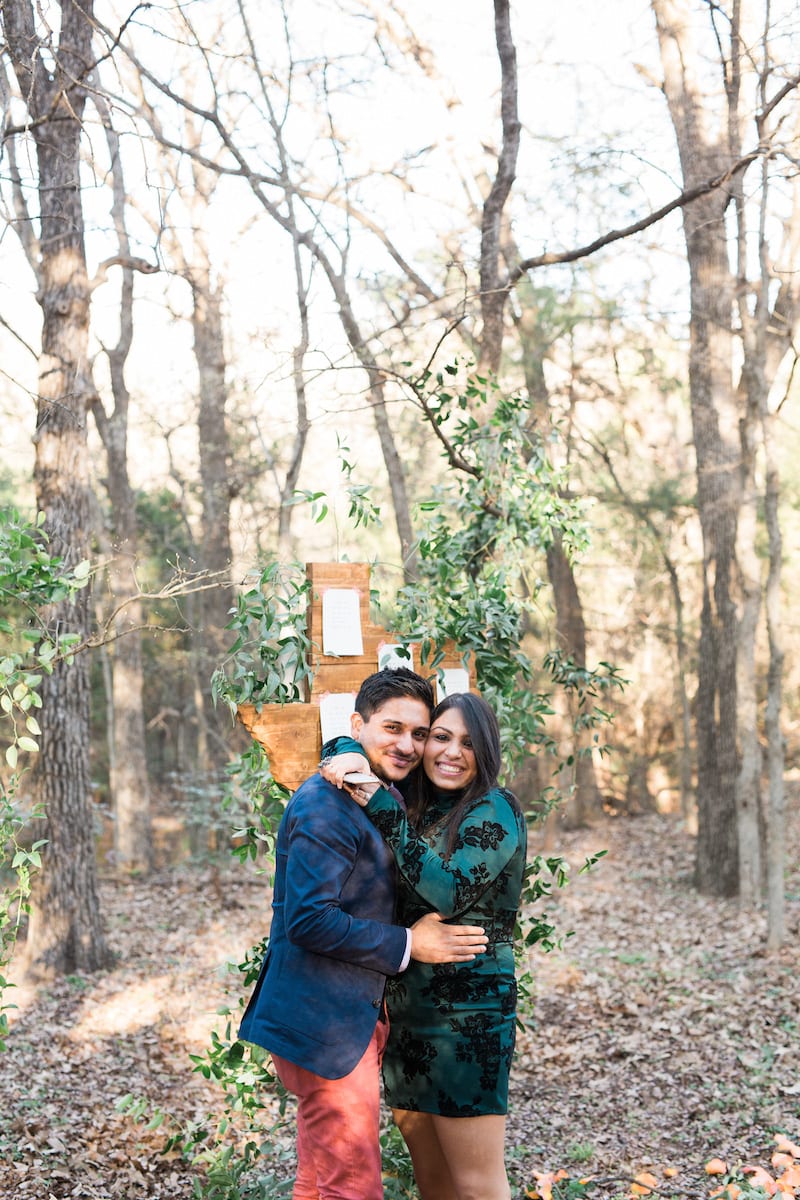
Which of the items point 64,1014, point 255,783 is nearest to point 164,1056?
point 64,1014

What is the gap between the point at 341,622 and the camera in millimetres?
3617

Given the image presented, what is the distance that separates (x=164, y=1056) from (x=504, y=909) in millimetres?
4166

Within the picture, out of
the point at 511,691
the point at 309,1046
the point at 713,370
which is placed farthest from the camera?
the point at 713,370

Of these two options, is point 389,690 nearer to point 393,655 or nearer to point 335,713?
point 335,713

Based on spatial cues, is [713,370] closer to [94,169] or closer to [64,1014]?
[94,169]

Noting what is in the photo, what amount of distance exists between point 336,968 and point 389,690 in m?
0.72

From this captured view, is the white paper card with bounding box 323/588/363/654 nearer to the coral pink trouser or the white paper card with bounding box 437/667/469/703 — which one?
the white paper card with bounding box 437/667/469/703

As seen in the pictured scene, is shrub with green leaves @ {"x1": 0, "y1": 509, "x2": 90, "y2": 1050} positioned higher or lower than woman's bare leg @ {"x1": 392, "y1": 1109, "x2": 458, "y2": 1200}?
higher

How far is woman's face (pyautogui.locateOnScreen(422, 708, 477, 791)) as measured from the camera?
2840mm

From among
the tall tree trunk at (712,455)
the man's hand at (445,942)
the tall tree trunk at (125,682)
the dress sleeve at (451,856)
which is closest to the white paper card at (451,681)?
the dress sleeve at (451,856)

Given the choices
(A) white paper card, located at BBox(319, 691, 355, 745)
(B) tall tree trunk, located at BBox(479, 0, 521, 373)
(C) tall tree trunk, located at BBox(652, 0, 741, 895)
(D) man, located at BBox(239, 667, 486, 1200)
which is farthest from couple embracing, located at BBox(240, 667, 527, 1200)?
(C) tall tree trunk, located at BBox(652, 0, 741, 895)

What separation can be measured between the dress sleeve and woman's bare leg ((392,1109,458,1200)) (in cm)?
72

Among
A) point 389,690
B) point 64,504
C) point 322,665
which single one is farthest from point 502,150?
point 389,690

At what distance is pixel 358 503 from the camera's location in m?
4.09
